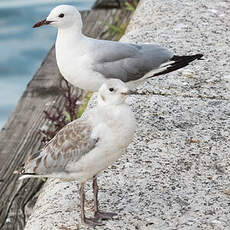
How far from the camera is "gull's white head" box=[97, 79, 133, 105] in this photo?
2.50 meters

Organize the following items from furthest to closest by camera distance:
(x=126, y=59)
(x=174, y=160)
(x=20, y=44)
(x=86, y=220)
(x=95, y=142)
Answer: (x=20, y=44), (x=126, y=59), (x=174, y=160), (x=86, y=220), (x=95, y=142)

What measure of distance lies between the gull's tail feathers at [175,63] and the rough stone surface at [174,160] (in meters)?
0.18

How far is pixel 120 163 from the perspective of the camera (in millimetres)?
3088

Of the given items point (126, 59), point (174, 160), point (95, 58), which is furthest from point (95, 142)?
point (126, 59)

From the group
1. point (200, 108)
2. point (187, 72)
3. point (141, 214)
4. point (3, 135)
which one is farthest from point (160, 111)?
point (3, 135)

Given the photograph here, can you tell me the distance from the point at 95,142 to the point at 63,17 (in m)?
1.27

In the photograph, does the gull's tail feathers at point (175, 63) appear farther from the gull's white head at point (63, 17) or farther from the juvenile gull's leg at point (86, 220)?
the juvenile gull's leg at point (86, 220)

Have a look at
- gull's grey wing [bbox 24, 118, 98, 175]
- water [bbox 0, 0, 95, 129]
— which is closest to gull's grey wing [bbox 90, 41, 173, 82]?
gull's grey wing [bbox 24, 118, 98, 175]

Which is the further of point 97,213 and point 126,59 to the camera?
point 126,59

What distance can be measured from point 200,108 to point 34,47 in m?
5.70

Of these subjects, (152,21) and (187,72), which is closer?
(187,72)

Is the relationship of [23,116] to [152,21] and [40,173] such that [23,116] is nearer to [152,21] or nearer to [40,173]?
[152,21]

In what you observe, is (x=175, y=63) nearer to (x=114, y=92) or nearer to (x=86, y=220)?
(x=114, y=92)

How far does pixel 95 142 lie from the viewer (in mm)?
2490
